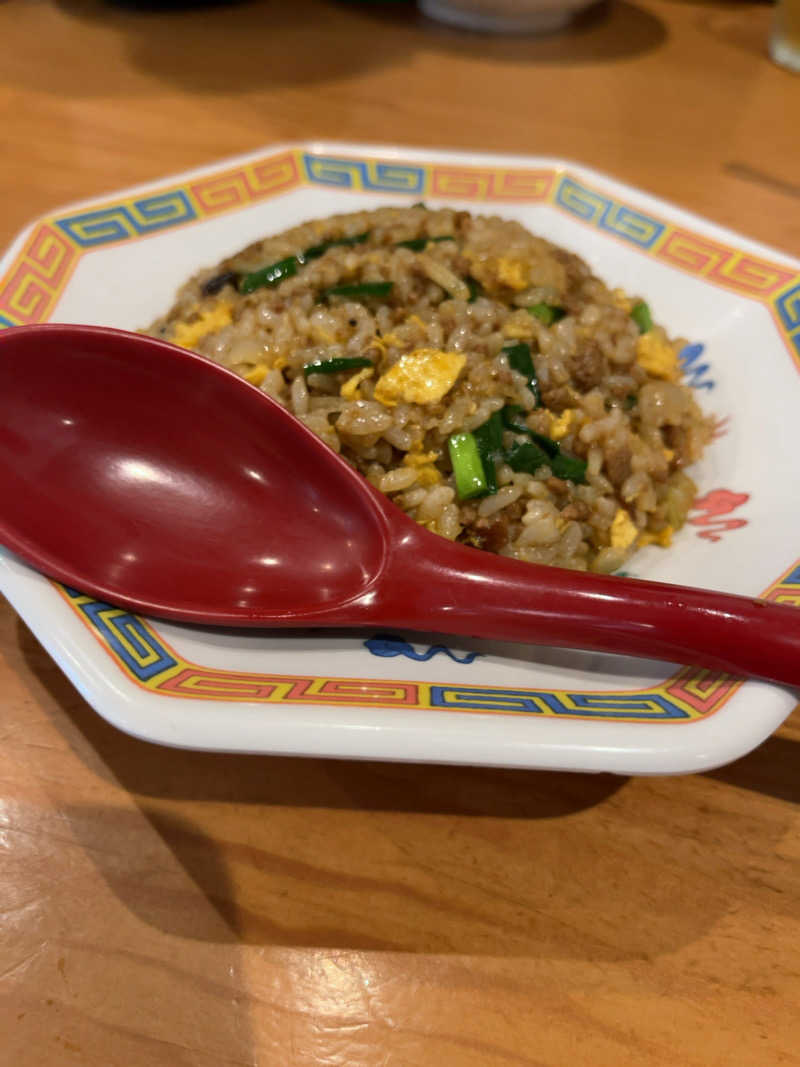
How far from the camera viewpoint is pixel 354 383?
4.95ft

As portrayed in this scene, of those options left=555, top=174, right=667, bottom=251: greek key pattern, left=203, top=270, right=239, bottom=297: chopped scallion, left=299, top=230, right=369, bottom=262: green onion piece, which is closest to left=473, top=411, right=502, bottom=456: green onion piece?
left=299, top=230, right=369, bottom=262: green onion piece

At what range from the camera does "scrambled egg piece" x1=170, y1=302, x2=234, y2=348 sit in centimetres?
167

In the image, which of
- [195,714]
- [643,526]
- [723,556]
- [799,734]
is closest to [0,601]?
[195,714]

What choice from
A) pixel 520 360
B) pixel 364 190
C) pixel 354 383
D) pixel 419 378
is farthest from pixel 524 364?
pixel 364 190

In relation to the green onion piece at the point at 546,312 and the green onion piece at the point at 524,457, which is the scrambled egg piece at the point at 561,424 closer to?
the green onion piece at the point at 524,457

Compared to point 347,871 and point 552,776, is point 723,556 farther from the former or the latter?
point 347,871

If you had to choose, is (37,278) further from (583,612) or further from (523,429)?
(583,612)

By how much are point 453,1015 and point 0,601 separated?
43.7 inches

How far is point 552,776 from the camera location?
1.29 metres

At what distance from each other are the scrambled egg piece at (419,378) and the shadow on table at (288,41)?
109 inches

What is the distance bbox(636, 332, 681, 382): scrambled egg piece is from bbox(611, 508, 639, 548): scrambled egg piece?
0.43 m

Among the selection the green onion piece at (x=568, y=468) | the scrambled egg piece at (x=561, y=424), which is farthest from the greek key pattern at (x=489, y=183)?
the green onion piece at (x=568, y=468)

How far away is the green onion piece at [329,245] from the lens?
1772mm

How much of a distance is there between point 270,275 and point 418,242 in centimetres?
35
